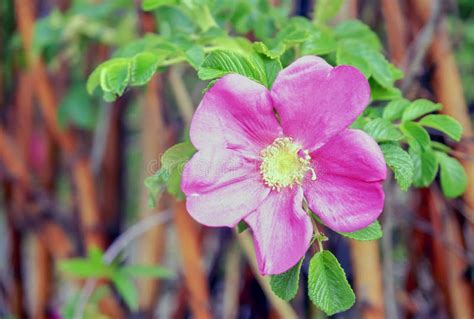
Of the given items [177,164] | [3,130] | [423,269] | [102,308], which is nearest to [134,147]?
[3,130]

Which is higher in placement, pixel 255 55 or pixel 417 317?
pixel 255 55

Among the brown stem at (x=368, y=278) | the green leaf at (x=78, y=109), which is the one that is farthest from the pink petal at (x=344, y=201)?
the green leaf at (x=78, y=109)

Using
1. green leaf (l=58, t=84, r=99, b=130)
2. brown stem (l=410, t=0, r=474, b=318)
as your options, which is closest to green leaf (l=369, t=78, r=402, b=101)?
brown stem (l=410, t=0, r=474, b=318)

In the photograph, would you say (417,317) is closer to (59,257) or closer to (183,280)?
(183,280)

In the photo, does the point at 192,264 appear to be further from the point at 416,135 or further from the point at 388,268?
the point at 416,135

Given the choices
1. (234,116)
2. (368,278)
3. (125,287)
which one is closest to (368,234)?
(234,116)
